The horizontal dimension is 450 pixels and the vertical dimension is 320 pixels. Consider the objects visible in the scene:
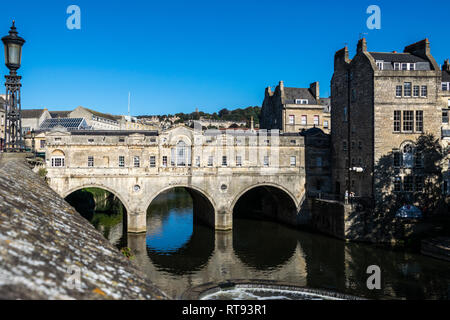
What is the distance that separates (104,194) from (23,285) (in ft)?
199

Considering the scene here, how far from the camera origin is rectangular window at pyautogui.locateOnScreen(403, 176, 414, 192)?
36.9 m

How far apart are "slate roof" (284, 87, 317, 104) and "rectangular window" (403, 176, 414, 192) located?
24.6 meters

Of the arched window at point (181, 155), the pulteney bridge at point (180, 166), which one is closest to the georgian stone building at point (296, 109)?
the pulteney bridge at point (180, 166)

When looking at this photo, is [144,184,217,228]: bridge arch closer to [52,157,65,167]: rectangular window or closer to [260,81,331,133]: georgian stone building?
[52,157,65,167]: rectangular window

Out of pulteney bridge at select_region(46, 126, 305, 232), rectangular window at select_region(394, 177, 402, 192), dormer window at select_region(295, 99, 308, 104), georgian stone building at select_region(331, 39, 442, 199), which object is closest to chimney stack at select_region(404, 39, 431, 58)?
georgian stone building at select_region(331, 39, 442, 199)

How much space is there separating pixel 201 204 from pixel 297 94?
25.4 metres

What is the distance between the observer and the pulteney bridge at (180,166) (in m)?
37.7

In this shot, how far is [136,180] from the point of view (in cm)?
3888

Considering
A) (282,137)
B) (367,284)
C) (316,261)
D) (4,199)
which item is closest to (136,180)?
(282,137)

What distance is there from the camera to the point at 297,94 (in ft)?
195

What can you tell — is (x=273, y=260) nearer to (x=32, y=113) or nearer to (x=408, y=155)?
(x=408, y=155)
